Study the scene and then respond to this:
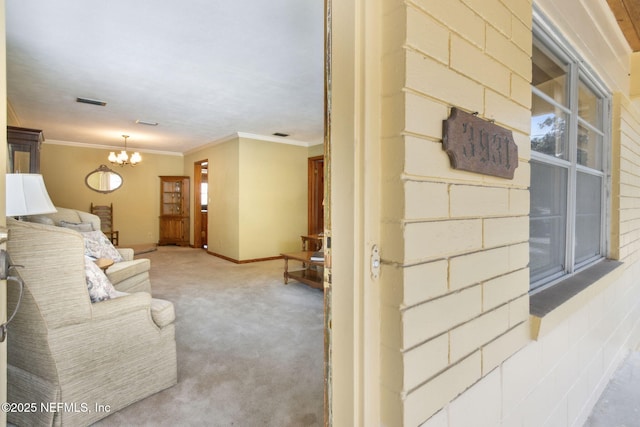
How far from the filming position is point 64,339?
4.98 ft

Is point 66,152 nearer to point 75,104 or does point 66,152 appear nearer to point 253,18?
point 75,104

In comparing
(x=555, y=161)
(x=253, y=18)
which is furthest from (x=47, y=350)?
(x=555, y=161)

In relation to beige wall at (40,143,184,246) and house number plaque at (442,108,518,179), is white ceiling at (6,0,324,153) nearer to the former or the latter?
house number plaque at (442,108,518,179)

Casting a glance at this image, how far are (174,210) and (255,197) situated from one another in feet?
9.52

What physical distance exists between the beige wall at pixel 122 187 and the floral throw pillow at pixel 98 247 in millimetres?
3646

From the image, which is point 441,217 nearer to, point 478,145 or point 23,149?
point 478,145

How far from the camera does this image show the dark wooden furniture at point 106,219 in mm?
6480

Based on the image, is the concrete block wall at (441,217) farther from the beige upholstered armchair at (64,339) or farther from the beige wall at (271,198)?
the beige wall at (271,198)

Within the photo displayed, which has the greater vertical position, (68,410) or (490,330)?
(490,330)

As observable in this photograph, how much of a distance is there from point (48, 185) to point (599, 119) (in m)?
8.52

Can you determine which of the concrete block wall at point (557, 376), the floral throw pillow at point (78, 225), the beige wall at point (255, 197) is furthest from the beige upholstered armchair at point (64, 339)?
the beige wall at point (255, 197)

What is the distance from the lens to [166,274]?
4.81 metres

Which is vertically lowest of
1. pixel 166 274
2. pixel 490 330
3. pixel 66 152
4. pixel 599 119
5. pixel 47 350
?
pixel 166 274

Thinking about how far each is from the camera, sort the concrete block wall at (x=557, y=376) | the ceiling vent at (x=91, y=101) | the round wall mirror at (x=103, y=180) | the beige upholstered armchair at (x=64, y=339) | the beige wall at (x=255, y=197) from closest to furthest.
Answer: the concrete block wall at (x=557, y=376) → the beige upholstered armchair at (x=64, y=339) → the ceiling vent at (x=91, y=101) → the beige wall at (x=255, y=197) → the round wall mirror at (x=103, y=180)
